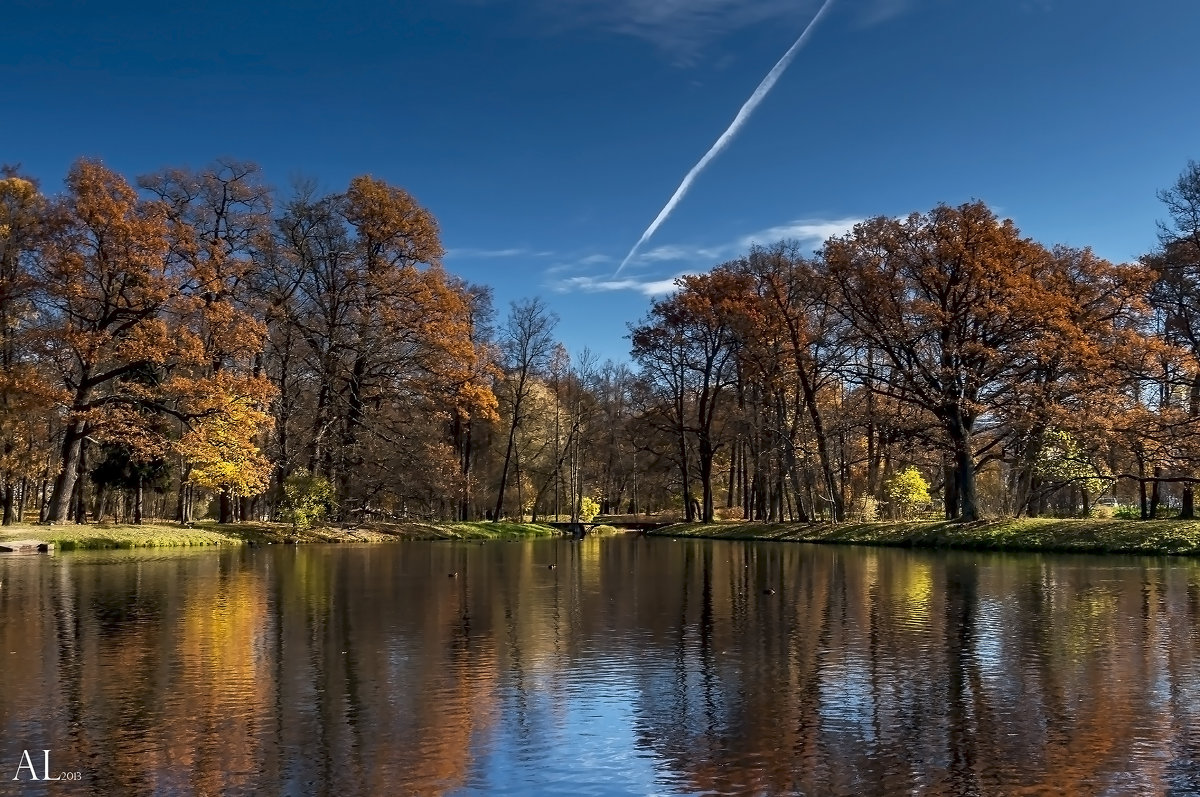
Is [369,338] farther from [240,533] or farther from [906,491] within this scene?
[906,491]

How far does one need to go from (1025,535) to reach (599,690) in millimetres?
30616

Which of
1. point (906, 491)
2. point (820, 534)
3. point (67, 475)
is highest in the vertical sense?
point (67, 475)

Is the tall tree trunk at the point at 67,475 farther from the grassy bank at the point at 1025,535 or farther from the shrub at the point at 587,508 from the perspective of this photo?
the shrub at the point at 587,508

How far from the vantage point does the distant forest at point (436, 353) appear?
36375 millimetres

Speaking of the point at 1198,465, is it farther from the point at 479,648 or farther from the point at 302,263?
the point at 302,263

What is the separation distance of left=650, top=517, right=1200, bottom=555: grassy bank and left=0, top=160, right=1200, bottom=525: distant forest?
90.5 inches

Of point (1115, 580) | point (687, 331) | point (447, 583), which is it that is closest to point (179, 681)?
point (447, 583)

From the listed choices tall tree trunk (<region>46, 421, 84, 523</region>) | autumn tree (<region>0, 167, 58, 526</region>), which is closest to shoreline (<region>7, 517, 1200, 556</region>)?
tall tree trunk (<region>46, 421, 84, 523</region>)

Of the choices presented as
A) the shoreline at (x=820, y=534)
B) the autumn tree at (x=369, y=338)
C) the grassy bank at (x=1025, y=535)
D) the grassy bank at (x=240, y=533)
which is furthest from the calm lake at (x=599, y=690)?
the autumn tree at (x=369, y=338)

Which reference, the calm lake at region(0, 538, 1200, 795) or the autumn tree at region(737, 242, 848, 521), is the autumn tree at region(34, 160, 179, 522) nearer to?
the calm lake at region(0, 538, 1200, 795)

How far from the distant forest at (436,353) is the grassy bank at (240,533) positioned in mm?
1851

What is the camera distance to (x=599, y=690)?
36.4ft

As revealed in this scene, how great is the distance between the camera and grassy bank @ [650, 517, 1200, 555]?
32.4 metres

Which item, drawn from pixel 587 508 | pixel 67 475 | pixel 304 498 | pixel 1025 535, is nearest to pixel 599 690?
pixel 1025 535
